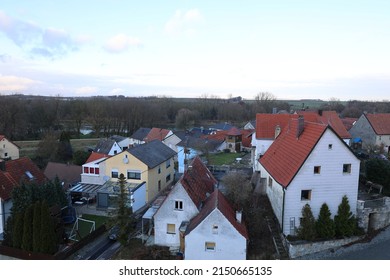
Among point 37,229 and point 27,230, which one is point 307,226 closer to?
point 37,229

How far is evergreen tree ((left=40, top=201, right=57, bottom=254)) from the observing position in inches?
645

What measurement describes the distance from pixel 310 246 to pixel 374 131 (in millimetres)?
31394

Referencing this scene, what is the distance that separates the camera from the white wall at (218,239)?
1506cm

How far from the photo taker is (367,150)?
40094mm

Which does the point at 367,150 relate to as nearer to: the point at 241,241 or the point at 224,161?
the point at 224,161

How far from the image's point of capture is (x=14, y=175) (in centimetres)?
2294

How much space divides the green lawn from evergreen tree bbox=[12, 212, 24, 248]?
26.5 meters

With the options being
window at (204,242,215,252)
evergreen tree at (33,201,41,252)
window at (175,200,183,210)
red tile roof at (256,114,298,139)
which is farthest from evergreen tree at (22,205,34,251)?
red tile roof at (256,114,298,139)

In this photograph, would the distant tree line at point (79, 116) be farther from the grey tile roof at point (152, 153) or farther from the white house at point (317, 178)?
the white house at point (317, 178)

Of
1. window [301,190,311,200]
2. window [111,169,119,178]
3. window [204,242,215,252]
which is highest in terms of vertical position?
window [301,190,311,200]

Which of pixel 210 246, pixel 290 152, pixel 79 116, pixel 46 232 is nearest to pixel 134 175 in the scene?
pixel 46 232

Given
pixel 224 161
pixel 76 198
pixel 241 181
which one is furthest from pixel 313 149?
pixel 224 161

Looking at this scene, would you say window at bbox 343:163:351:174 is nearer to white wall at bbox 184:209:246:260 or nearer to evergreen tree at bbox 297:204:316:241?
evergreen tree at bbox 297:204:316:241

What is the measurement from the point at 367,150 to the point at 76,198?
34723 mm
